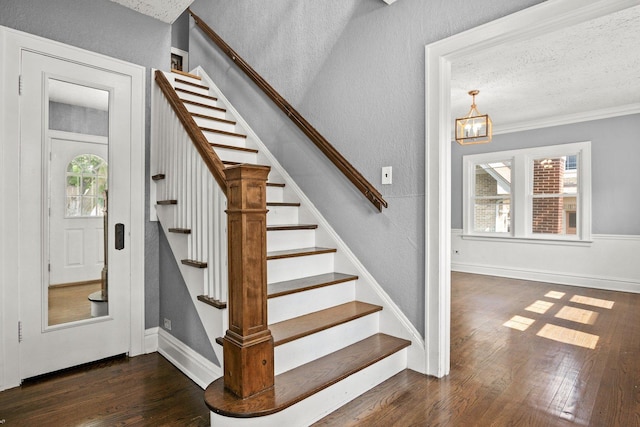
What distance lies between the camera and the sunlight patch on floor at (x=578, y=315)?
143 inches

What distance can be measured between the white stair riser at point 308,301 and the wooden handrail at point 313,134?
663mm

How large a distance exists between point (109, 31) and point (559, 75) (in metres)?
4.47

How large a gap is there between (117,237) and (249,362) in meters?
1.64

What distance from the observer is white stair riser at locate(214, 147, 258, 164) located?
3348mm

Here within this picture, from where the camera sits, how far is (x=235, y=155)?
11.4ft

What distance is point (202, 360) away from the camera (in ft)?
7.56

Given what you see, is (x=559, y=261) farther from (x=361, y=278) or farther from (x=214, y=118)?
(x=214, y=118)

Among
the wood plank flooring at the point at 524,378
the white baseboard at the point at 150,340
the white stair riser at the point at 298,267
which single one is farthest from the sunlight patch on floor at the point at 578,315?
the white baseboard at the point at 150,340

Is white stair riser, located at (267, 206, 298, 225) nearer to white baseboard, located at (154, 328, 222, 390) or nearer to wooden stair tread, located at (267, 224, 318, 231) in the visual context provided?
wooden stair tread, located at (267, 224, 318, 231)

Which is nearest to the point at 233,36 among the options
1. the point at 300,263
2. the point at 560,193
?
the point at 300,263

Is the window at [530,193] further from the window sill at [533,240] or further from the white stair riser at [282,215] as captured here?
the white stair riser at [282,215]

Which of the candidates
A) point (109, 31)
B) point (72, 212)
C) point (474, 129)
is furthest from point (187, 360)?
point (474, 129)

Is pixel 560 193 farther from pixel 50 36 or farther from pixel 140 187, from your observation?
pixel 50 36

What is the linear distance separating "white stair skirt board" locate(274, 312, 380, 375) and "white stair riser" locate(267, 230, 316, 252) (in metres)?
0.81
